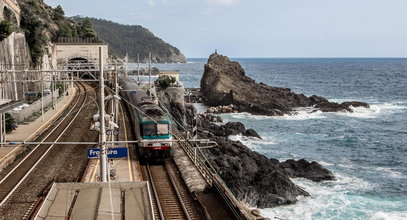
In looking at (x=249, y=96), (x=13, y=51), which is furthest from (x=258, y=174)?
(x=249, y=96)

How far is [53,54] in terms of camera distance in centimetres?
9644

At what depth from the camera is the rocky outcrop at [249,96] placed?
88.4 m

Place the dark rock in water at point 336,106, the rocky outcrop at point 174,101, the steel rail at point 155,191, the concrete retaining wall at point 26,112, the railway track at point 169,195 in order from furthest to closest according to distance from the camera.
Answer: the dark rock in water at point 336,106
the rocky outcrop at point 174,101
the concrete retaining wall at point 26,112
the railway track at point 169,195
the steel rail at point 155,191

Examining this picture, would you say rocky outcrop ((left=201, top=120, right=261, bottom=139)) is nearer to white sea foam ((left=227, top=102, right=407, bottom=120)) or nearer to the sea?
the sea

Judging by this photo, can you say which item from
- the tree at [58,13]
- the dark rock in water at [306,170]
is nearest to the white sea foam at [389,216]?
the dark rock in water at [306,170]

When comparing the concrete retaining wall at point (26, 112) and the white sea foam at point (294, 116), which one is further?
the white sea foam at point (294, 116)

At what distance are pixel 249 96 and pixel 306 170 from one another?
51.4 m

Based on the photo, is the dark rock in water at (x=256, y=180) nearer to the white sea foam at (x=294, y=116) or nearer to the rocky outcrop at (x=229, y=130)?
the rocky outcrop at (x=229, y=130)

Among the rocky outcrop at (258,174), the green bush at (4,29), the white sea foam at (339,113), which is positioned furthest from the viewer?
the white sea foam at (339,113)

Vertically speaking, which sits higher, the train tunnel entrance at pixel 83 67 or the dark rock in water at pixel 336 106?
the train tunnel entrance at pixel 83 67

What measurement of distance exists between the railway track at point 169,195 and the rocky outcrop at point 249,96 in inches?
2283

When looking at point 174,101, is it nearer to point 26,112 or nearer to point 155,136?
point 26,112

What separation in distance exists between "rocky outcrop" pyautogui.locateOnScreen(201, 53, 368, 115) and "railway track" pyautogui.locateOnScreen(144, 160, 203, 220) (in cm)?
5799

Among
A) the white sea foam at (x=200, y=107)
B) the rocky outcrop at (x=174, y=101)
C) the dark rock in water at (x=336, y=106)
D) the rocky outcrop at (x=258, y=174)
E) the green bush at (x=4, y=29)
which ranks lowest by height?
the white sea foam at (x=200, y=107)
